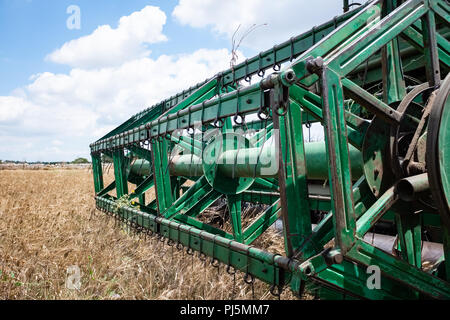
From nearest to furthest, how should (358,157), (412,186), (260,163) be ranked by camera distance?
(412,186), (358,157), (260,163)

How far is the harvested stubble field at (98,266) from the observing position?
294 cm

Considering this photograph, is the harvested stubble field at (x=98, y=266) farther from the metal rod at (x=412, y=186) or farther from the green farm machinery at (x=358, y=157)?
the metal rod at (x=412, y=186)

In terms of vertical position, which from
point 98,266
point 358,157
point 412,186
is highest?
point 358,157

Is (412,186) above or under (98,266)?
above

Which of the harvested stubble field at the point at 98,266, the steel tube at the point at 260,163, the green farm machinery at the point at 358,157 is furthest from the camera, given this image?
the harvested stubble field at the point at 98,266

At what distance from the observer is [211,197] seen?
4.48 metres

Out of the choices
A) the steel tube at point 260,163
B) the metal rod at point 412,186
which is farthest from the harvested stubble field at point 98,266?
the metal rod at point 412,186

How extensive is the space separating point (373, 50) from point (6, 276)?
334 centimetres

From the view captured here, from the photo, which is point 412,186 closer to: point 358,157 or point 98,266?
point 358,157

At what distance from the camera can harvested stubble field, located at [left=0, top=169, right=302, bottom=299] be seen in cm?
294

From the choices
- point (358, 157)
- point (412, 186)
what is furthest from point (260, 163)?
point (412, 186)

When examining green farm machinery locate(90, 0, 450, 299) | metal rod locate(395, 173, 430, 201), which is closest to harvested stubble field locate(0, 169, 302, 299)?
green farm machinery locate(90, 0, 450, 299)

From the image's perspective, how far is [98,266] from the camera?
346 cm

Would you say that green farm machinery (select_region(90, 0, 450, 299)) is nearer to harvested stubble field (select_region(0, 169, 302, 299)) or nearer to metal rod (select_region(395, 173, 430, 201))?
metal rod (select_region(395, 173, 430, 201))
